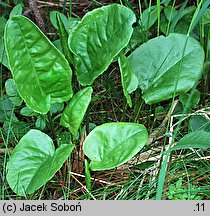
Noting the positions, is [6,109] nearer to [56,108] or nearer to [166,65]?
[56,108]

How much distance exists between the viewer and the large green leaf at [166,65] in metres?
1.16

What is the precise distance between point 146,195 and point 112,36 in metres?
0.38

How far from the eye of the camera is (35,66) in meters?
1.08

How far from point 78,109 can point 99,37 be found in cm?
19

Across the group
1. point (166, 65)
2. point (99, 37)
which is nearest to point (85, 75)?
point (99, 37)

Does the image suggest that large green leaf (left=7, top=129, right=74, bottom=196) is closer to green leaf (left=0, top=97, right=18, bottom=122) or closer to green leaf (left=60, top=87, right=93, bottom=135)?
green leaf (left=60, top=87, right=93, bottom=135)

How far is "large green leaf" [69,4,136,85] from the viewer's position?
1.11 metres

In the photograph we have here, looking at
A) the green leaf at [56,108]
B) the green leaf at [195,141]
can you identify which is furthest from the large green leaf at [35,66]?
the green leaf at [195,141]

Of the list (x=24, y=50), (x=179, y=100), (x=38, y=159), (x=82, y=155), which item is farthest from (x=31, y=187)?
(x=179, y=100)

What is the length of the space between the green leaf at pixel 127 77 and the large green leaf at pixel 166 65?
0.06 metres

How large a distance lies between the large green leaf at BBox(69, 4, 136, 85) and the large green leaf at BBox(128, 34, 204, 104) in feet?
0.36

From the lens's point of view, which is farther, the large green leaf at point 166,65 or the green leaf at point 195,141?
the large green leaf at point 166,65

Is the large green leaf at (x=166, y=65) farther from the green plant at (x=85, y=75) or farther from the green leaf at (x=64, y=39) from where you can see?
the green leaf at (x=64, y=39)

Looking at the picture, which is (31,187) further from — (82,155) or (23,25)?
(23,25)
